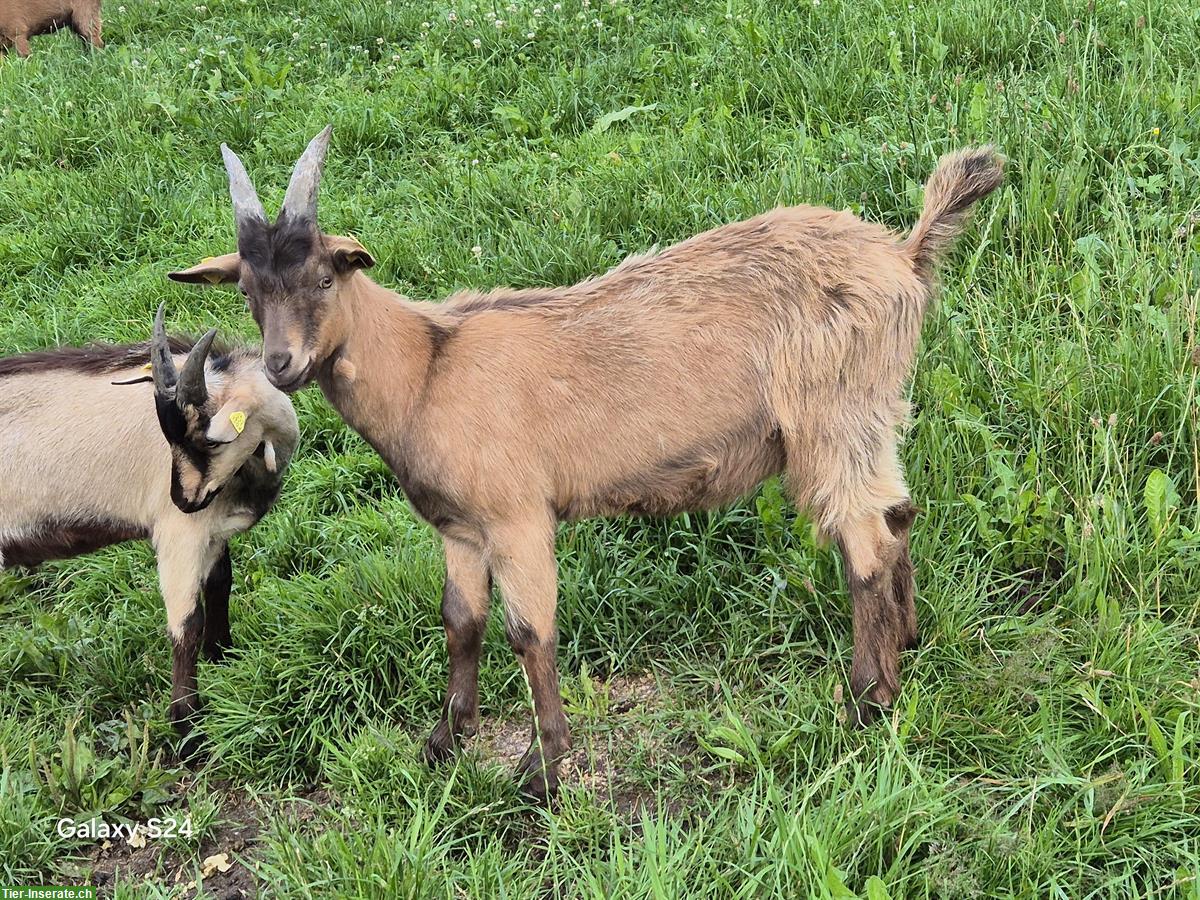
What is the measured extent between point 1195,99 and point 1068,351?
1.62 m

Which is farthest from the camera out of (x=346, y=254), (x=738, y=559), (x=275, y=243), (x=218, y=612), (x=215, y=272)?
(x=218, y=612)

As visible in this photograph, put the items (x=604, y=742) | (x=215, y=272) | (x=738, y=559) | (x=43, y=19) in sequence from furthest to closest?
(x=43, y=19), (x=738, y=559), (x=604, y=742), (x=215, y=272)

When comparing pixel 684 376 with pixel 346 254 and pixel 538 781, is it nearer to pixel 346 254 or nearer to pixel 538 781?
pixel 346 254

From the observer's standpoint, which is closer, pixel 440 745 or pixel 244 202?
pixel 244 202

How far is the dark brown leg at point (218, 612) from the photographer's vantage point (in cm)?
391

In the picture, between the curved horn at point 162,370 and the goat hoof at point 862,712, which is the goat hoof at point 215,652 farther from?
the goat hoof at point 862,712

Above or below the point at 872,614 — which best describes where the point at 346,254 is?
above

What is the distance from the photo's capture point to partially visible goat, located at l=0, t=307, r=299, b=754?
12.1 feet

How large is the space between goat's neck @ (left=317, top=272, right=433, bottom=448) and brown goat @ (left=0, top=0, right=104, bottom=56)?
267 inches

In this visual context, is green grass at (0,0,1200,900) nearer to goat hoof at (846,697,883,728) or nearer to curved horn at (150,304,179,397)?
goat hoof at (846,697,883,728)

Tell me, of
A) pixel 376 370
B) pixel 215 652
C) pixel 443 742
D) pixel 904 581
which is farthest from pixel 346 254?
pixel 904 581

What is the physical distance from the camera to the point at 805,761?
9.96 ft

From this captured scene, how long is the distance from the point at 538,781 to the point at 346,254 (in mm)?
1557

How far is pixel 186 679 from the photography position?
3.74 m
